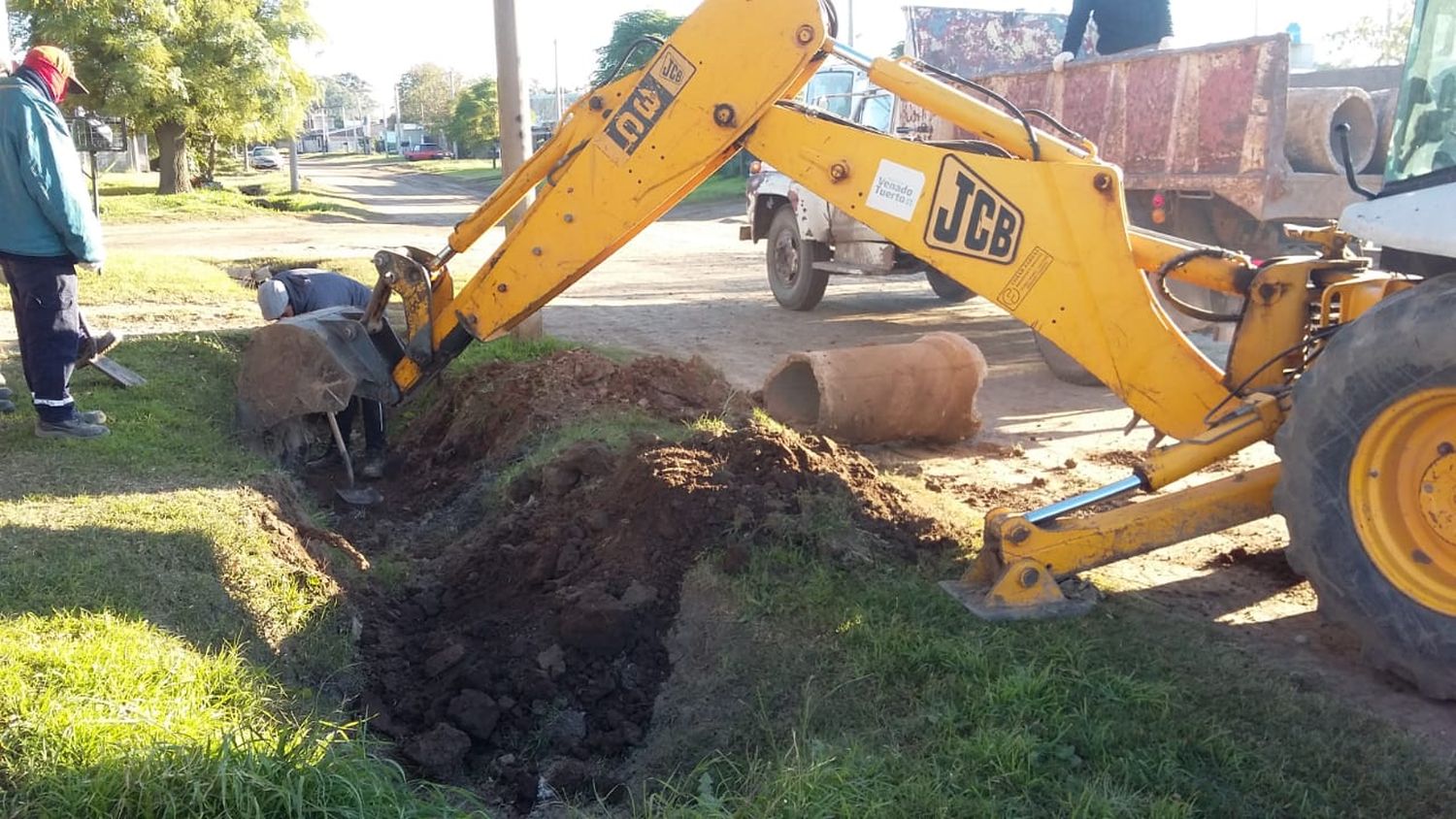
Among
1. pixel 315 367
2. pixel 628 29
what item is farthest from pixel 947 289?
pixel 628 29

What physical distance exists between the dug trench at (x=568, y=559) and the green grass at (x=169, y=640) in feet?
0.88

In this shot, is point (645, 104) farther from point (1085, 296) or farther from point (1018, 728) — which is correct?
point (1018, 728)

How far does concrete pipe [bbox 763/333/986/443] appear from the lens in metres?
6.82

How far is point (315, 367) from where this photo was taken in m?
6.01

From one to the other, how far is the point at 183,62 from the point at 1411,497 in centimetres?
3016

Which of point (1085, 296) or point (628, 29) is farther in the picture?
point (628, 29)

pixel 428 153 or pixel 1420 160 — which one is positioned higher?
pixel 428 153

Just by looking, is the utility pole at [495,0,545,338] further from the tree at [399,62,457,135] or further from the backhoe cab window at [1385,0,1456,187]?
the tree at [399,62,457,135]

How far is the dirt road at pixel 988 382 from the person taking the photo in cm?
429

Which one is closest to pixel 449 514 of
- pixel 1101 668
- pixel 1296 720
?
pixel 1101 668

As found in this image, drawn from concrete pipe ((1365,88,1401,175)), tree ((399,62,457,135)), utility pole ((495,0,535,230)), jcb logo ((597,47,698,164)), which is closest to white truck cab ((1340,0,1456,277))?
jcb logo ((597,47,698,164))

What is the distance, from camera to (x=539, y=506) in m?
5.52

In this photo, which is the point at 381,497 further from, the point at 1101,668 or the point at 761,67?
the point at 1101,668

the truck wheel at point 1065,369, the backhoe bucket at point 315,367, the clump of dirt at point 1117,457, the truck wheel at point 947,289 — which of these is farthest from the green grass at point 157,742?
the truck wheel at point 947,289
